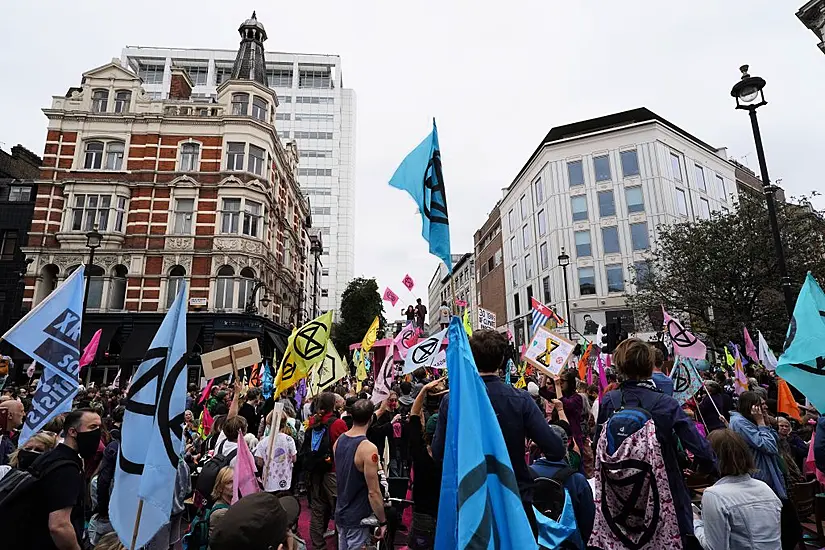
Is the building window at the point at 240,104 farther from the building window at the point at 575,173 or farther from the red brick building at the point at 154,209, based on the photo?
the building window at the point at 575,173

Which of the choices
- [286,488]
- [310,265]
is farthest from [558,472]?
[310,265]

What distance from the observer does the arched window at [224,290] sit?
88.9ft

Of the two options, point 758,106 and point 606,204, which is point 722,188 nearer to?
point 606,204

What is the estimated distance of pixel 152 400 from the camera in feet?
12.0

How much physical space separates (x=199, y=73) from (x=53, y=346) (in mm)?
81838

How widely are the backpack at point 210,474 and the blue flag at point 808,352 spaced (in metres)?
5.86

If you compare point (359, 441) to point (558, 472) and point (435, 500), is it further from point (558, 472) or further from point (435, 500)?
point (558, 472)

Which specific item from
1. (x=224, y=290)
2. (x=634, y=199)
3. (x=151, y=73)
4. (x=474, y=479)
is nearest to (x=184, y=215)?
(x=224, y=290)

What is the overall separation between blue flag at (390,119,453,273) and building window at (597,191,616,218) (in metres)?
38.9

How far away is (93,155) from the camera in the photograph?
28328 mm

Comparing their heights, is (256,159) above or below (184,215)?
above

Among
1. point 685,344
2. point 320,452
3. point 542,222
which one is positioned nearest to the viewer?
point 320,452

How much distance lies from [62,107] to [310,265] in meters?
32.7

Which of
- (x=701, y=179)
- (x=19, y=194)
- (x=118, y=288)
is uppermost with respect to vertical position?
(x=701, y=179)
